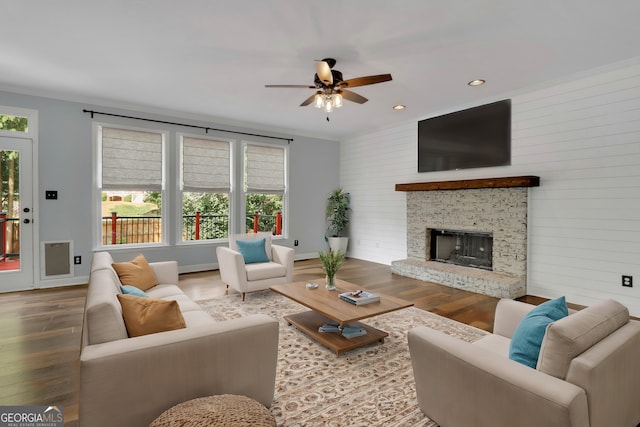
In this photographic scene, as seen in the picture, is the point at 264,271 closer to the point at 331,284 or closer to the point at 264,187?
the point at 331,284

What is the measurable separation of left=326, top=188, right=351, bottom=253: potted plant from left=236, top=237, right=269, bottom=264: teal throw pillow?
2.76m

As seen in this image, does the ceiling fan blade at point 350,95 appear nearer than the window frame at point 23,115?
Yes

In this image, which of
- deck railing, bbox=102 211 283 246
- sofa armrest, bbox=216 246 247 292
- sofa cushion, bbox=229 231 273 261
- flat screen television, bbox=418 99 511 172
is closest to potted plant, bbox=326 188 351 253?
deck railing, bbox=102 211 283 246

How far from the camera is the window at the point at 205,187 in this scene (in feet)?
18.9

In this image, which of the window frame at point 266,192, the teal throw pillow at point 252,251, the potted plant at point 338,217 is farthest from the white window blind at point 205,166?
the potted plant at point 338,217

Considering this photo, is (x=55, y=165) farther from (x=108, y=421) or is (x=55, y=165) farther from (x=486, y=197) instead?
(x=486, y=197)

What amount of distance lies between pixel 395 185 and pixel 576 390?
5.11 meters

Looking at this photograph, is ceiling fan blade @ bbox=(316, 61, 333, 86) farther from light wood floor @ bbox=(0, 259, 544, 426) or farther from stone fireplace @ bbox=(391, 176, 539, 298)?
stone fireplace @ bbox=(391, 176, 539, 298)

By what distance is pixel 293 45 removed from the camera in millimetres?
3207

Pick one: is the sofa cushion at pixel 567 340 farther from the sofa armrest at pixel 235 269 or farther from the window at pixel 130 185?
the window at pixel 130 185

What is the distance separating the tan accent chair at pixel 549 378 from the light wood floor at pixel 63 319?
5.81 feet

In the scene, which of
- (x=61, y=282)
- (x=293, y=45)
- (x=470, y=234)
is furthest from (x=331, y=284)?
(x=61, y=282)

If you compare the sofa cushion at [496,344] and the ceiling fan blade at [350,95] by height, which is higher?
the ceiling fan blade at [350,95]

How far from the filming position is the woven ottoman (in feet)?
4.49
